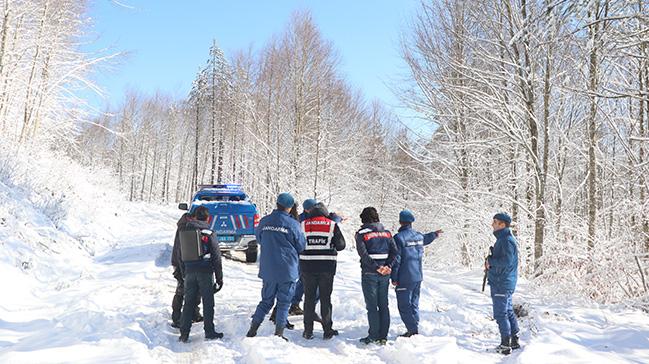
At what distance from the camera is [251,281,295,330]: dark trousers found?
5734 millimetres

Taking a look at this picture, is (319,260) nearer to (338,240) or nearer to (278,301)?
(338,240)

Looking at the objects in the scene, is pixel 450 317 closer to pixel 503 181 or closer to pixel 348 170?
pixel 503 181

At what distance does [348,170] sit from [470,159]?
35.4 feet

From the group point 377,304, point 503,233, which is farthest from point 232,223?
point 503,233

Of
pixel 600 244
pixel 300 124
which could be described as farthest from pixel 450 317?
pixel 300 124

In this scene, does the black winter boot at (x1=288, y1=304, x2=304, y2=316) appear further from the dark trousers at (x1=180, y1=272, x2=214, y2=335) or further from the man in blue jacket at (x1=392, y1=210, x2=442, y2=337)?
the man in blue jacket at (x1=392, y1=210, x2=442, y2=337)

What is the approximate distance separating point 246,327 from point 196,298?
2.74ft

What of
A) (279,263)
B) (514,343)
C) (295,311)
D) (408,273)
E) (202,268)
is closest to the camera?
(514,343)

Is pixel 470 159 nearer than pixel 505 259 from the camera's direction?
No

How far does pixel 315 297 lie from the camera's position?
601 cm

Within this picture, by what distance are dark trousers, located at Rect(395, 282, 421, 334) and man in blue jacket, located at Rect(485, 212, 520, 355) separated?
108cm

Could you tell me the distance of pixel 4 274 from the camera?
7215mm

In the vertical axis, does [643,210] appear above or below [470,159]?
below

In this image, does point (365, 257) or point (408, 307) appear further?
point (408, 307)
